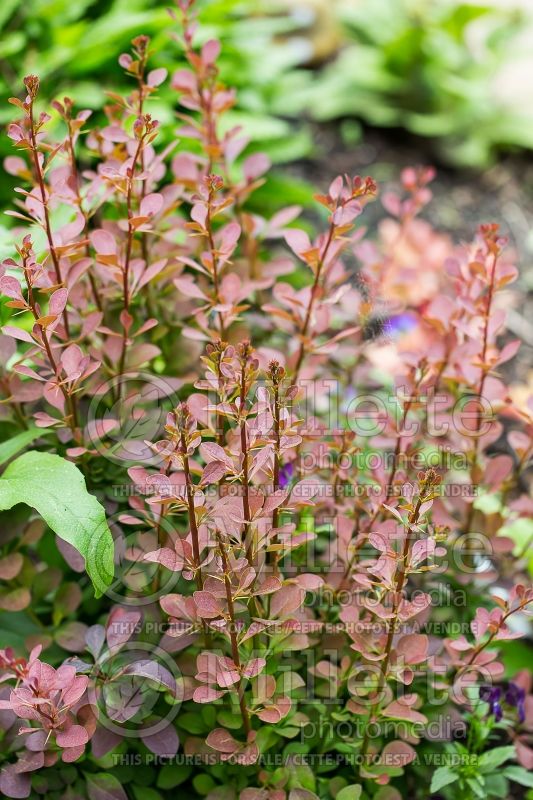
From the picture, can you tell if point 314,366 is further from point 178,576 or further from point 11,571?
point 11,571

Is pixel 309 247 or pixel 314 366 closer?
pixel 309 247

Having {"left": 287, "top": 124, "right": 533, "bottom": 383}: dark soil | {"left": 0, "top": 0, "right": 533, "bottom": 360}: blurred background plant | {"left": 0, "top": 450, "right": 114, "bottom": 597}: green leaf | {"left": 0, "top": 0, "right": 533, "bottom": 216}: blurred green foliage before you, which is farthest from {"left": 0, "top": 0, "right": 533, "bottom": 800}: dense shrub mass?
{"left": 287, "top": 124, "right": 533, "bottom": 383}: dark soil

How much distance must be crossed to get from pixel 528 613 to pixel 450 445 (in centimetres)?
40

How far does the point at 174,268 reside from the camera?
4.95ft

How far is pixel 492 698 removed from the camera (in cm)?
145

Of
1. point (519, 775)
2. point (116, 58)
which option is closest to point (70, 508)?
point (519, 775)

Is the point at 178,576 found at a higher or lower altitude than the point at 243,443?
lower

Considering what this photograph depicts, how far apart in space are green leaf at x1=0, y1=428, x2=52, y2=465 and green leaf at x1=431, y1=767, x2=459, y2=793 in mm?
810

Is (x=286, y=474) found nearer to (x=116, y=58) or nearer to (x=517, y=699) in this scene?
(x=517, y=699)

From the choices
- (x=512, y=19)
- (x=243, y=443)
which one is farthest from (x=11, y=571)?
(x=512, y=19)

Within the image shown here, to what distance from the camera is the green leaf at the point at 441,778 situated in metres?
1.30

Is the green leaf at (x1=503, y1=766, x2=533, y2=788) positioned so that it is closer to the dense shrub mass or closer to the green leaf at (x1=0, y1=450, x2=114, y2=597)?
the dense shrub mass

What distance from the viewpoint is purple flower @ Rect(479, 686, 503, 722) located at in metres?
1.44

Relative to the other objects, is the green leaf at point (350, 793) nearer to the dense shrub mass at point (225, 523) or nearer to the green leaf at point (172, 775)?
the dense shrub mass at point (225, 523)
